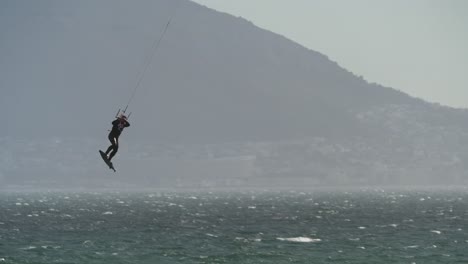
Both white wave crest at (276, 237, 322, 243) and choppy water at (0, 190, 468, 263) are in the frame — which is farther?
white wave crest at (276, 237, 322, 243)

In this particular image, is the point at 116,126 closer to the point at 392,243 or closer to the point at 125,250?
the point at 125,250

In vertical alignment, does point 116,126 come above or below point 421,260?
above

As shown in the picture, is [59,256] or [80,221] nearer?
[59,256]

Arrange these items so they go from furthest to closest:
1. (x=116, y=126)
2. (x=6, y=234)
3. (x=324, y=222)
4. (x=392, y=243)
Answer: (x=324, y=222) < (x=6, y=234) < (x=392, y=243) < (x=116, y=126)

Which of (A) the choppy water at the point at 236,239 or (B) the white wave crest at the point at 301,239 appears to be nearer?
(A) the choppy water at the point at 236,239

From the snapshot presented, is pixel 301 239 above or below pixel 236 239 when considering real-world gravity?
above

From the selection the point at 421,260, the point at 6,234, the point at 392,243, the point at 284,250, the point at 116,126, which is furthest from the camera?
the point at 6,234

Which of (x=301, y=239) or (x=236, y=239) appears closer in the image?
(x=301, y=239)

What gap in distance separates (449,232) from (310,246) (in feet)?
70.4

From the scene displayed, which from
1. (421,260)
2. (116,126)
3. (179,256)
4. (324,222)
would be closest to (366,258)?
(421,260)

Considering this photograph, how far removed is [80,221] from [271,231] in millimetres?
31673

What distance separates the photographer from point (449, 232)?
92938 millimetres

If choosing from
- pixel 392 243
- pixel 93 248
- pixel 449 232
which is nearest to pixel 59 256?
pixel 93 248

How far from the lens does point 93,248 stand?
7825cm
